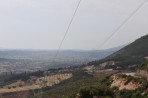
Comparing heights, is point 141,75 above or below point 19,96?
above

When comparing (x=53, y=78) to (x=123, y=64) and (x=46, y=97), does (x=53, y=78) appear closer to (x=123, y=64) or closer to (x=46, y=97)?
(x=123, y=64)

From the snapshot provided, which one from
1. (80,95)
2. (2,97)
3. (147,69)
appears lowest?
(2,97)

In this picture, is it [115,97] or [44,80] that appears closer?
[115,97]

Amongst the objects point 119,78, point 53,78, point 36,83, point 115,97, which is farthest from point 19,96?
point 115,97

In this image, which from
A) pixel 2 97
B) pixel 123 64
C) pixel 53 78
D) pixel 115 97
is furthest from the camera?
pixel 53 78

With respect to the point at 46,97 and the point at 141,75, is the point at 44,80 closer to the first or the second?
the point at 46,97

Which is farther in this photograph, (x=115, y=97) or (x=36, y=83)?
(x=36, y=83)

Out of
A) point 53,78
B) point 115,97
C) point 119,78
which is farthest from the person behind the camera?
point 53,78

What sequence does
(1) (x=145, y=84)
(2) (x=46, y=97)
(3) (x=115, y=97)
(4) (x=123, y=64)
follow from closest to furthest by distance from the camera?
(1) (x=145, y=84) < (3) (x=115, y=97) < (2) (x=46, y=97) < (4) (x=123, y=64)

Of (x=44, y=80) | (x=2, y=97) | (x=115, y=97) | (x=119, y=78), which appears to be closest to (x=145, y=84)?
(x=115, y=97)
